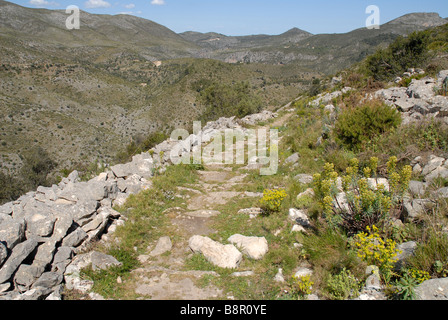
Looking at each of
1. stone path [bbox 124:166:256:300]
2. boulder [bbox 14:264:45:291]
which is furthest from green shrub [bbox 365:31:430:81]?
boulder [bbox 14:264:45:291]

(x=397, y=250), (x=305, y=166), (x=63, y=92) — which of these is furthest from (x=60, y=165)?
(x=397, y=250)

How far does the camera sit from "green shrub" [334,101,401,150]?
6832 mm

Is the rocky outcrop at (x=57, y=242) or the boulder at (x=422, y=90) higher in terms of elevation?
the boulder at (x=422, y=90)

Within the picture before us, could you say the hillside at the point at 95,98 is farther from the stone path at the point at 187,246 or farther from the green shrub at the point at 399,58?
the stone path at the point at 187,246

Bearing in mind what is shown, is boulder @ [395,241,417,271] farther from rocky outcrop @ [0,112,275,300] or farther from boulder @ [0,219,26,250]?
boulder @ [0,219,26,250]

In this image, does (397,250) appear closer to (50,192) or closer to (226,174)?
(226,174)

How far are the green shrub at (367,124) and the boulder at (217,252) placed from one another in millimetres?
4514

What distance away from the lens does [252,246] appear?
4.40 m

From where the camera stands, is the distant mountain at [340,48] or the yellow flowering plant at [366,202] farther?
the distant mountain at [340,48]

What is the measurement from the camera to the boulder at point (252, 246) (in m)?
4.30

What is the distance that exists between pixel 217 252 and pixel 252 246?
1.90 ft

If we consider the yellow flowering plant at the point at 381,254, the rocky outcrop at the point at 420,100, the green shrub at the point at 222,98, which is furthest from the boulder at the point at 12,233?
the green shrub at the point at 222,98

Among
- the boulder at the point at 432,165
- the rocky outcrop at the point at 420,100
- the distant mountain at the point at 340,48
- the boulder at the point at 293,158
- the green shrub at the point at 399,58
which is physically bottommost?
the boulder at the point at 293,158

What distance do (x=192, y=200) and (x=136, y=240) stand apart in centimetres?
212
